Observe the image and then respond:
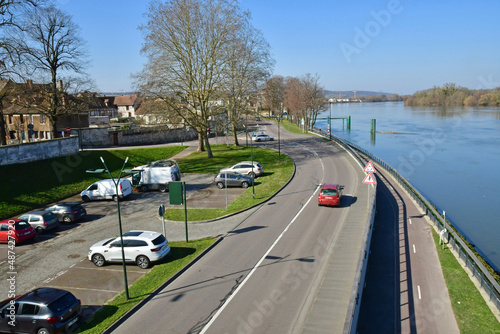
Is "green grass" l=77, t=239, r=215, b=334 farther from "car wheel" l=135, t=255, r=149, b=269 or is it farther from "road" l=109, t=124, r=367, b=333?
"road" l=109, t=124, r=367, b=333

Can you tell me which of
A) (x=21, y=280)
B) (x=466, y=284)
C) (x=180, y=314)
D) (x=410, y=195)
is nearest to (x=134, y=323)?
(x=180, y=314)

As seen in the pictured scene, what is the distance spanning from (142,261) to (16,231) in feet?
29.0

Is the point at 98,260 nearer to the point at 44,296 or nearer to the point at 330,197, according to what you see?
the point at 44,296

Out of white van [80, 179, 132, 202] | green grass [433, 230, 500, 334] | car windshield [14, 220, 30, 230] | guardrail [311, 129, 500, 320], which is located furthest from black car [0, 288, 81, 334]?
white van [80, 179, 132, 202]

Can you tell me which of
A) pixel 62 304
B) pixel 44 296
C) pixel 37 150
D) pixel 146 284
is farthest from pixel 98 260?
pixel 37 150

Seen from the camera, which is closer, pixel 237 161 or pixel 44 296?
pixel 44 296

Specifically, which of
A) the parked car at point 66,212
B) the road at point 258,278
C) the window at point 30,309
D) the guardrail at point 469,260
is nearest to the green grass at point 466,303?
the guardrail at point 469,260

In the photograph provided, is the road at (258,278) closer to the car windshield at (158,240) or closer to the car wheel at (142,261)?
the car windshield at (158,240)

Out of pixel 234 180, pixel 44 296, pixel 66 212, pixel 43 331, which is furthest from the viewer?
pixel 234 180

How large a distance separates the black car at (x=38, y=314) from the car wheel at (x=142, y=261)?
4805 millimetres

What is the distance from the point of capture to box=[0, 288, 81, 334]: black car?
1209 centimetres

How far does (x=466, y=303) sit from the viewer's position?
583 inches

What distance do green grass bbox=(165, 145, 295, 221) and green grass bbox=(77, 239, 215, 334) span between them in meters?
4.94

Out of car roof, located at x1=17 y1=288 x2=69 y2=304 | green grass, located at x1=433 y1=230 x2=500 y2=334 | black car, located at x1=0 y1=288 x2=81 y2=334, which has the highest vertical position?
car roof, located at x1=17 y1=288 x2=69 y2=304
